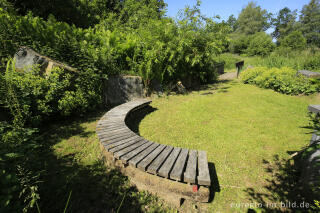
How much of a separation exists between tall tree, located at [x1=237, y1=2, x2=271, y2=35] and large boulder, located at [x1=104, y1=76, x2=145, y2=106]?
2092 inches

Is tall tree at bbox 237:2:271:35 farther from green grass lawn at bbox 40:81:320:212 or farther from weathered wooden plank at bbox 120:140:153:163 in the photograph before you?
weathered wooden plank at bbox 120:140:153:163

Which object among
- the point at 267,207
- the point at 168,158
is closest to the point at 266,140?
the point at 267,207

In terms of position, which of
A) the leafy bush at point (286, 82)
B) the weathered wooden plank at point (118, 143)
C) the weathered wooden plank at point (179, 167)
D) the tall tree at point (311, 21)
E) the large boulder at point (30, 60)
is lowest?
the weathered wooden plank at point (179, 167)

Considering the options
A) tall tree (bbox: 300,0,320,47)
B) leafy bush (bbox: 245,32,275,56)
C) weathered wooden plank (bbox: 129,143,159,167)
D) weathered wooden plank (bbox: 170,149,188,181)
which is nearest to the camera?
weathered wooden plank (bbox: 170,149,188,181)

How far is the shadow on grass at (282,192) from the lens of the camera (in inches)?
73.5

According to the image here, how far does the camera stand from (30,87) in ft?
11.2

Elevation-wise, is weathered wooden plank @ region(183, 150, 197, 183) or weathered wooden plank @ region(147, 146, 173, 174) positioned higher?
weathered wooden plank @ region(147, 146, 173, 174)

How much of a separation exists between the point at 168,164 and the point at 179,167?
0.16 meters

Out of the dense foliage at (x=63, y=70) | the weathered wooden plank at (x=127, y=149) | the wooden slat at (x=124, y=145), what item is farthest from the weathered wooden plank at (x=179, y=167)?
the dense foliage at (x=63, y=70)

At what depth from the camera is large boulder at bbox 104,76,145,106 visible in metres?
5.74

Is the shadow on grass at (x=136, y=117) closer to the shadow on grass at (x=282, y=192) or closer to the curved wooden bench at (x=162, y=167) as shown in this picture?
the curved wooden bench at (x=162, y=167)

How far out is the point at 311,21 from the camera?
144 ft

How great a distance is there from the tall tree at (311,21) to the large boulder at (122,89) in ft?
200

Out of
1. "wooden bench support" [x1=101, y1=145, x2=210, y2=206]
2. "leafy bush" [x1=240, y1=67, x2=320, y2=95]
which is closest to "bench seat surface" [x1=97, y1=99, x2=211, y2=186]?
"wooden bench support" [x1=101, y1=145, x2=210, y2=206]
